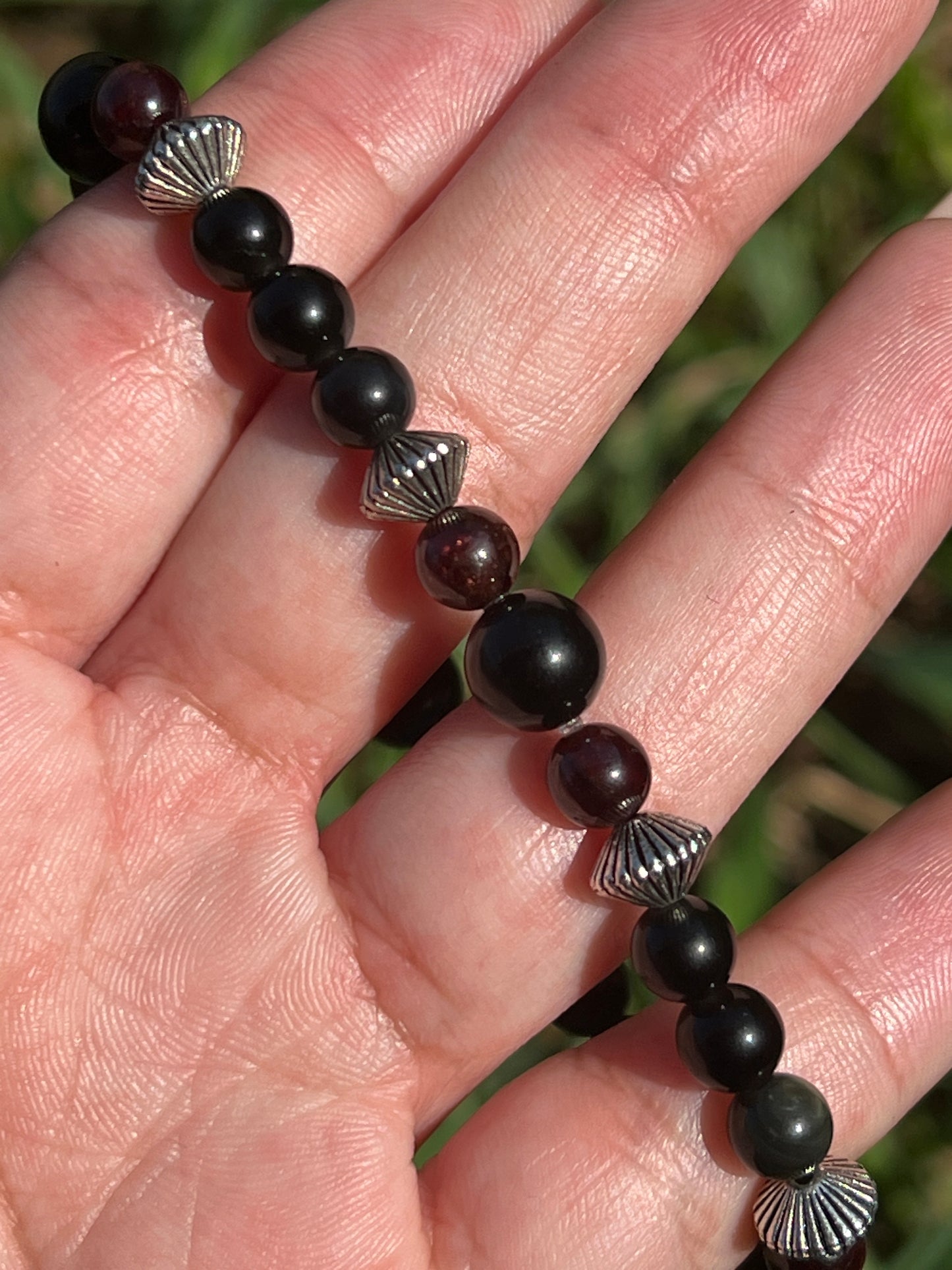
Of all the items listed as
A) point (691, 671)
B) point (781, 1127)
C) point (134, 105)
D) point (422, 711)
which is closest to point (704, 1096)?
point (781, 1127)

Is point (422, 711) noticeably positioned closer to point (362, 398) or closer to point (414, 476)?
point (414, 476)

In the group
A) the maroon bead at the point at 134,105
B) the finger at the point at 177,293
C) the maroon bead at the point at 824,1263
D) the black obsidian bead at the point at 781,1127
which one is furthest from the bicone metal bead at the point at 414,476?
the maroon bead at the point at 824,1263

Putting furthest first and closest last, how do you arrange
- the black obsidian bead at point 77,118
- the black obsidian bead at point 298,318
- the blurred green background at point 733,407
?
the blurred green background at point 733,407 → the black obsidian bead at point 77,118 → the black obsidian bead at point 298,318

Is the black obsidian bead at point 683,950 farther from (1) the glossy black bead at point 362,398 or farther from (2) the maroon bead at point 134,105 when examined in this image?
(2) the maroon bead at point 134,105

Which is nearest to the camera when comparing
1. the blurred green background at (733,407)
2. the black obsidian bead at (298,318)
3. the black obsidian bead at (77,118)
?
the black obsidian bead at (298,318)

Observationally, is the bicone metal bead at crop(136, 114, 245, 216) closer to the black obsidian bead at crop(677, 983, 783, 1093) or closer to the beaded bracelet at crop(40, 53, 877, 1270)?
the beaded bracelet at crop(40, 53, 877, 1270)

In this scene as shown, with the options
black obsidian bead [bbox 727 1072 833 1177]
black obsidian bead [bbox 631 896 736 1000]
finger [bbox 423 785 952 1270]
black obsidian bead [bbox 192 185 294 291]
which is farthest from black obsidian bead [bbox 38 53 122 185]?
black obsidian bead [bbox 727 1072 833 1177]

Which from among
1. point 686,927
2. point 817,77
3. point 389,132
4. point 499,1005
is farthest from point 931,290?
point 499,1005
